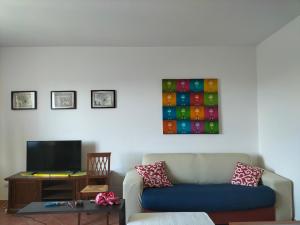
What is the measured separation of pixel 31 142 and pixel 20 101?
2.38 ft

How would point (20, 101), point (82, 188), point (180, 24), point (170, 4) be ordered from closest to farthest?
point (170, 4), point (180, 24), point (82, 188), point (20, 101)

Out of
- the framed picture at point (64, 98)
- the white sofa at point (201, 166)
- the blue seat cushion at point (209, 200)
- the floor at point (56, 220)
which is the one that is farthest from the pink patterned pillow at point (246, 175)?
the framed picture at point (64, 98)

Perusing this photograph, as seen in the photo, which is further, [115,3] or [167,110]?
[167,110]

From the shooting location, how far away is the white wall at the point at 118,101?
411 cm

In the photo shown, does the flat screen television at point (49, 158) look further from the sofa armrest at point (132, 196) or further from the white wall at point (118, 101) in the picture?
the sofa armrest at point (132, 196)

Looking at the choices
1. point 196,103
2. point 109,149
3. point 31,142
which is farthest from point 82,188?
point 196,103

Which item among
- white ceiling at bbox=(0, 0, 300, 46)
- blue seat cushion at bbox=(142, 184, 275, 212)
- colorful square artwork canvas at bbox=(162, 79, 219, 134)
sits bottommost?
blue seat cushion at bbox=(142, 184, 275, 212)

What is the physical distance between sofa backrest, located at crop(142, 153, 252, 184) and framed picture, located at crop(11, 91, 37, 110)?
6.59 feet

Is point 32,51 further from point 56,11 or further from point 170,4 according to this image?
point 170,4

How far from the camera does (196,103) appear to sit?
4109 mm

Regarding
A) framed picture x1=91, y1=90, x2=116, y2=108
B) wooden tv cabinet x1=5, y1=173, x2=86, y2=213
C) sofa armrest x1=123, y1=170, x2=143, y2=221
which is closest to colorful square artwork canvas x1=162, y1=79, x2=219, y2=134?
framed picture x1=91, y1=90, x2=116, y2=108

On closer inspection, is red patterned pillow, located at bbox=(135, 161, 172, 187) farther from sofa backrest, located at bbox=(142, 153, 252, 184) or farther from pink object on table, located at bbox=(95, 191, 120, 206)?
pink object on table, located at bbox=(95, 191, 120, 206)

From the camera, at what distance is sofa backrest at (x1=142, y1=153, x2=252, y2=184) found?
3.71 metres

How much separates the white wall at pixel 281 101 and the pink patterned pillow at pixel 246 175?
0.36 metres
